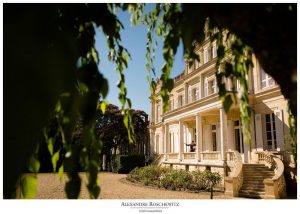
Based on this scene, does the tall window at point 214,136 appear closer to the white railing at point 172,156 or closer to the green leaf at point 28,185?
the white railing at point 172,156

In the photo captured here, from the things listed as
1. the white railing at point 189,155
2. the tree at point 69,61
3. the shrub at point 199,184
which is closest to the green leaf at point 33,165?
the tree at point 69,61

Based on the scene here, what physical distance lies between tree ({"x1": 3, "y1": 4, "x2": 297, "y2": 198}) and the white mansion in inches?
366

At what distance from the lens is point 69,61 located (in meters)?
0.98

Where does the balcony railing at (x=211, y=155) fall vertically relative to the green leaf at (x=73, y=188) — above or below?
below

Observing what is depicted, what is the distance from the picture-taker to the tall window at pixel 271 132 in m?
15.1

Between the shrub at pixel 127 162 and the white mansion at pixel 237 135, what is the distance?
488cm

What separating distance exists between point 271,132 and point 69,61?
1579cm

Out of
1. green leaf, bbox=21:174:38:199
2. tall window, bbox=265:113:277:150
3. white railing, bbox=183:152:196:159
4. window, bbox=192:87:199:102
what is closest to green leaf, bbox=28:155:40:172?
green leaf, bbox=21:174:38:199

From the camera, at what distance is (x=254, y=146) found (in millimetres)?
16047

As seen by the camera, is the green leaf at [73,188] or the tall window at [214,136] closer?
the green leaf at [73,188]

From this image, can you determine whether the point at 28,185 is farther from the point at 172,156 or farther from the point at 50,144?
the point at 172,156
